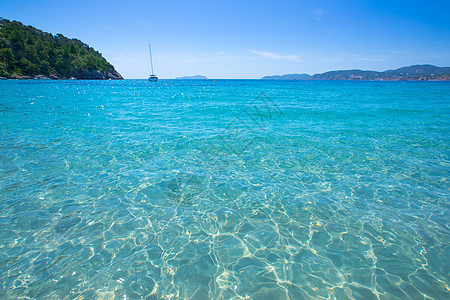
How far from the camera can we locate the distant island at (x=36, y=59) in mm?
101000

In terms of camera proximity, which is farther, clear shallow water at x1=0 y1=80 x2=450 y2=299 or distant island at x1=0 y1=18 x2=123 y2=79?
distant island at x1=0 y1=18 x2=123 y2=79

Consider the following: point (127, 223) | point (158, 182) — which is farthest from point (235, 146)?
point (127, 223)

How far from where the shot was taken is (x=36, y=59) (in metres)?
118

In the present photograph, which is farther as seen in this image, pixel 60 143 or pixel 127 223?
pixel 60 143

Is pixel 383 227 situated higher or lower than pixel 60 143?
lower

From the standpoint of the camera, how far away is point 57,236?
16.8 ft

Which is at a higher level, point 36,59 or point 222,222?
point 36,59

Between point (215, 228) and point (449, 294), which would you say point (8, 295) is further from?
point (449, 294)

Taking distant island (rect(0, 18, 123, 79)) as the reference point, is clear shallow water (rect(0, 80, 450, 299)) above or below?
below

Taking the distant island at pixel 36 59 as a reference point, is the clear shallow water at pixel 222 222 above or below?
below

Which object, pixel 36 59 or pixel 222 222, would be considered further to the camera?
pixel 36 59

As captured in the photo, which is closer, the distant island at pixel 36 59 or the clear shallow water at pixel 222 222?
the clear shallow water at pixel 222 222

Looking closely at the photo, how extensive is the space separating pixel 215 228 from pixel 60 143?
38.8ft

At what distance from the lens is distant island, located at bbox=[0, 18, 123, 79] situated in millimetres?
101000
